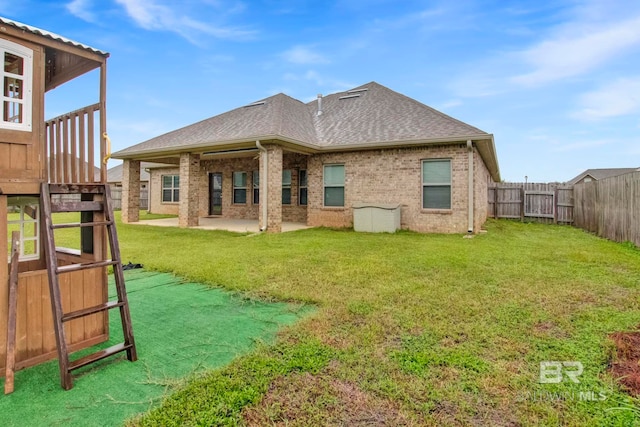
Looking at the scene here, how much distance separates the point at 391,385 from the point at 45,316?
282 centimetres

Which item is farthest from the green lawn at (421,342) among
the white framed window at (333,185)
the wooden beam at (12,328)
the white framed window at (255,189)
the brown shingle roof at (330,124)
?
the white framed window at (255,189)

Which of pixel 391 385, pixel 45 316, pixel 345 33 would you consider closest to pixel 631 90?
pixel 345 33

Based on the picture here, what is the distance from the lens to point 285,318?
3.70 metres

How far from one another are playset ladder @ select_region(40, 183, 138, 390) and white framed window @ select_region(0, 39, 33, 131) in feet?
1.74

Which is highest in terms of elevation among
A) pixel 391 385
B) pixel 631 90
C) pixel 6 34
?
pixel 631 90

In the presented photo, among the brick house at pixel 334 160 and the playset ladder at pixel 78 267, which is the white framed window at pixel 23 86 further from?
the brick house at pixel 334 160

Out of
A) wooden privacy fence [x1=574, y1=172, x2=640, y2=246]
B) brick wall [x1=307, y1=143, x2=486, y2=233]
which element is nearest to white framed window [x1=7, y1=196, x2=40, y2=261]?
brick wall [x1=307, y1=143, x2=486, y2=233]

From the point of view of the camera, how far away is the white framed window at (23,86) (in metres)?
2.57

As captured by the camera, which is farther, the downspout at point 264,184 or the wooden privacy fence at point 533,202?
the wooden privacy fence at point 533,202

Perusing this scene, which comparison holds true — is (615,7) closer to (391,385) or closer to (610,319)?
(610,319)

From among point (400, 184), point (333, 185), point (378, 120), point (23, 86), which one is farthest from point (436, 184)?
point (23, 86)

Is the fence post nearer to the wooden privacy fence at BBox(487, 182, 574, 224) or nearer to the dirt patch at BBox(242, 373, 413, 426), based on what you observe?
the wooden privacy fence at BBox(487, 182, 574, 224)

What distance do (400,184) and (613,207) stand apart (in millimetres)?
6155

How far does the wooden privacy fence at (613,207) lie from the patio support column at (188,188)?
13.1 m
